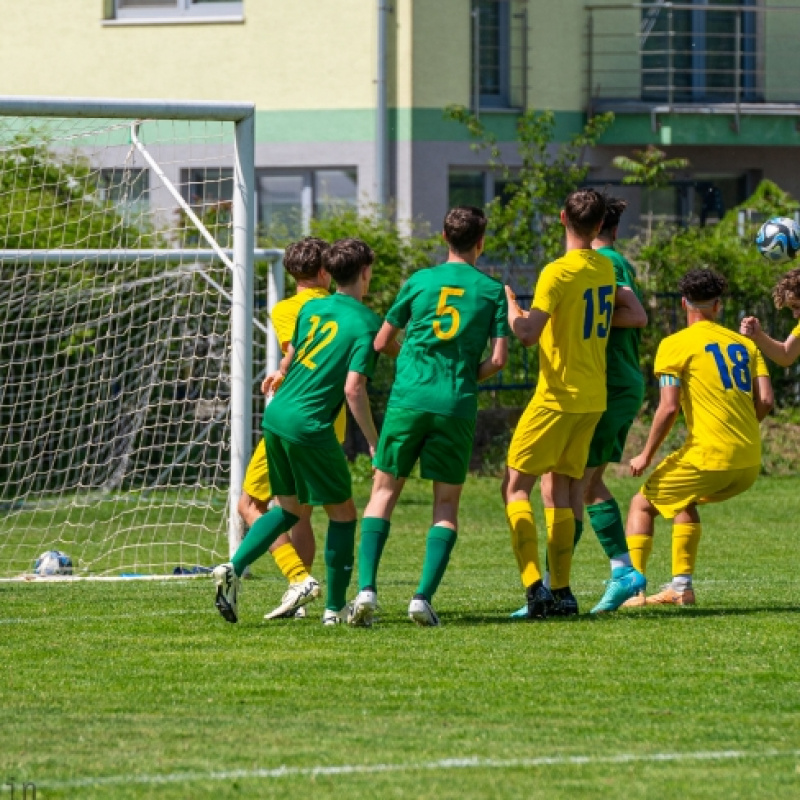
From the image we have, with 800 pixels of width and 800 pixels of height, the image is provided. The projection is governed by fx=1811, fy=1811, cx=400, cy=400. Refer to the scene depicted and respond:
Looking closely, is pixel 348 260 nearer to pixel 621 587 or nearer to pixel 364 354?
pixel 364 354

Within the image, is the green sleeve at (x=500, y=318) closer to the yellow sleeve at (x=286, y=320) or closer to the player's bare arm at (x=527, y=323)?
the player's bare arm at (x=527, y=323)

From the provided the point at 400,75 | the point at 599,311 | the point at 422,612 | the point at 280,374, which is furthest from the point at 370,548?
the point at 400,75

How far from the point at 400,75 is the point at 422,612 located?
51.5ft

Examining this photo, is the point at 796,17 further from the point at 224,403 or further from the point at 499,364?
the point at 499,364

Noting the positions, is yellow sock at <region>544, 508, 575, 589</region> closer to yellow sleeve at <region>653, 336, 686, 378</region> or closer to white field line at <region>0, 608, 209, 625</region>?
yellow sleeve at <region>653, 336, 686, 378</region>

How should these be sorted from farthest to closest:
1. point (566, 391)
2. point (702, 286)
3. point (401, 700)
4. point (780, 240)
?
point (780, 240)
point (702, 286)
point (566, 391)
point (401, 700)

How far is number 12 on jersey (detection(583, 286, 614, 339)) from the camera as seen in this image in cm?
875

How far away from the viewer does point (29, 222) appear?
51.1 ft

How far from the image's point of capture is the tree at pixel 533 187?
71.9ft

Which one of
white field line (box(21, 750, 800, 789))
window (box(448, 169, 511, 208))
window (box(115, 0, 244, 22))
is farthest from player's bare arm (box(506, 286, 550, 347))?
window (box(115, 0, 244, 22))

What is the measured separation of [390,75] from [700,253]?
4.85 meters

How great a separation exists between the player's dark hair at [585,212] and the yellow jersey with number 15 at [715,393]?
0.96m

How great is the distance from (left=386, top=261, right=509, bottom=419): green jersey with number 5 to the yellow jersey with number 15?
1.32 metres

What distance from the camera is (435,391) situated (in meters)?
8.42
